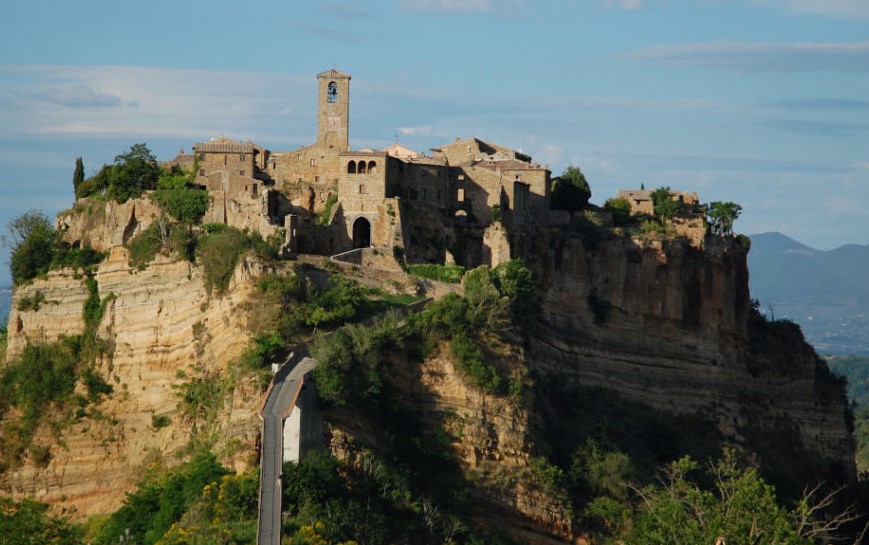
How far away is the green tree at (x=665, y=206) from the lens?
249 ft

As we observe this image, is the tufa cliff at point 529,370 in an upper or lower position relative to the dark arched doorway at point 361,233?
lower

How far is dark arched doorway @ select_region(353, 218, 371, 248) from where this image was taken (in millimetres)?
62062

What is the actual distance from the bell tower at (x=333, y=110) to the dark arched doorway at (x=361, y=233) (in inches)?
136

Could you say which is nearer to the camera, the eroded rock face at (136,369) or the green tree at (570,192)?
the eroded rock face at (136,369)

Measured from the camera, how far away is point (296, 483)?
155ft

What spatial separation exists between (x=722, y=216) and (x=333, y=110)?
69.5 ft

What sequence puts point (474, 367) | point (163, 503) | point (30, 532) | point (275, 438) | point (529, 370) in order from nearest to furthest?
point (30, 532), point (275, 438), point (163, 503), point (474, 367), point (529, 370)

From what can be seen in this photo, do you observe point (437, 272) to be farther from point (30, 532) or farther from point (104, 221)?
point (30, 532)

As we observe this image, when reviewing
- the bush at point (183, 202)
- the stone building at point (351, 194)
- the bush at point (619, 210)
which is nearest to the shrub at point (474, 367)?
the stone building at point (351, 194)

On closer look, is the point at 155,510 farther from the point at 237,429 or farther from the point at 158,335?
the point at 158,335

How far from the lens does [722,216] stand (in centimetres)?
7888

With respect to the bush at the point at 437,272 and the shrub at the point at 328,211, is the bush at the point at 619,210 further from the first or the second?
the shrub at the point at 328,211

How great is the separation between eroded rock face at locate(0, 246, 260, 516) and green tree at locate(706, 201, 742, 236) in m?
27.7

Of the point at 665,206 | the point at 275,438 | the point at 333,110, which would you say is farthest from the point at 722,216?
the point at 275,438
